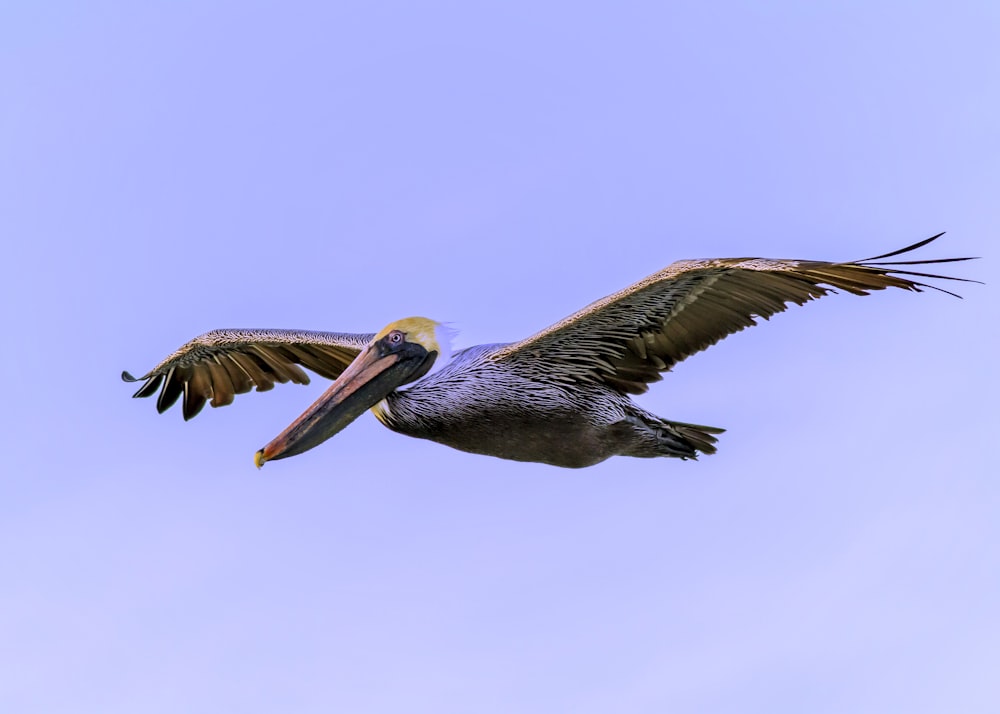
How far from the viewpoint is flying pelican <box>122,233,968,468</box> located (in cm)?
865

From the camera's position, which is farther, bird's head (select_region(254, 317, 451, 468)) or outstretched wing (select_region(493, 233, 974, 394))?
bird's head (select_region(254, 317, 451, 468))

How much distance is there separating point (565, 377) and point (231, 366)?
3610mm

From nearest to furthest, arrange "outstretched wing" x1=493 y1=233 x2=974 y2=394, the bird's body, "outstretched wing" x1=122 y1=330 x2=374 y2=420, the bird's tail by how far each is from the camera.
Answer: "outstretched wing" x1=493 y1=233 x2=974 y2=394 → the bird's body → the bird's tail → "outstretched wing" x1=122 y1=330 x2=374 y2=420

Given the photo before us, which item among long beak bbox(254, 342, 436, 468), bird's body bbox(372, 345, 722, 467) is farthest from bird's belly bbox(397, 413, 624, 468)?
long beak bbox(254, 342, 436, 468)

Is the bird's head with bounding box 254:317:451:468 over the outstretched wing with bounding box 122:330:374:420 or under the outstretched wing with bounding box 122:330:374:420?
under

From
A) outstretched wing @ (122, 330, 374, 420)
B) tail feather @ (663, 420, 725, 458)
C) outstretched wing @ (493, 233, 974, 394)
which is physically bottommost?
tail feather @ (663, 420, 725, 458)

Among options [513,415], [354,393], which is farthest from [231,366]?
[513,415]

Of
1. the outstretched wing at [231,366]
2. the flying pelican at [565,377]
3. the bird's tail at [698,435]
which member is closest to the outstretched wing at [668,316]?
the flying pelican at [565,377]

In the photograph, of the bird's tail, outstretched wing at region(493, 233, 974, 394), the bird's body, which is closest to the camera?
outstretched wing at region(493, 233, 974, 394)

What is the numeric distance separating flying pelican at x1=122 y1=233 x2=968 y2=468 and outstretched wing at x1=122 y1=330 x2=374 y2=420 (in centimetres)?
145

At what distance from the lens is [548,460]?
9109 mm

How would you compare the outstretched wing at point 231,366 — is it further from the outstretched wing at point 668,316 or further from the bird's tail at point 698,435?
the bird's tail at point 698,435

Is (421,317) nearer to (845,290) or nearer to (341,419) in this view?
(341,419)

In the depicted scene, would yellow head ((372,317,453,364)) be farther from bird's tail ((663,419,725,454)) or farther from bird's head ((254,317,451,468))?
bird's tail ((663,419,725,454))
